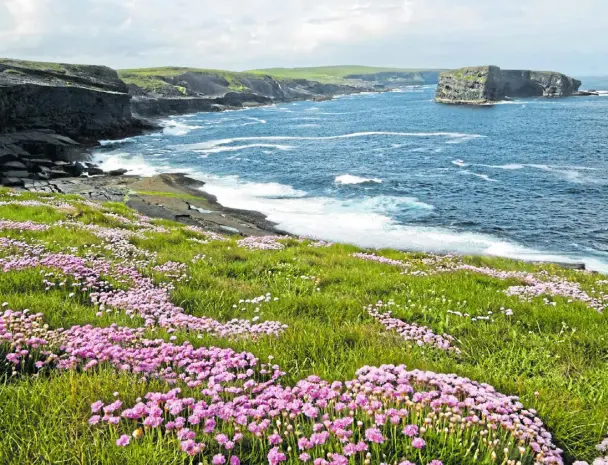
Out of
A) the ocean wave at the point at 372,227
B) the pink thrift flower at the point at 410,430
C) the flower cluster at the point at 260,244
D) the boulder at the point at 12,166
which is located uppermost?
the pink thrift flower at the point at 410,430

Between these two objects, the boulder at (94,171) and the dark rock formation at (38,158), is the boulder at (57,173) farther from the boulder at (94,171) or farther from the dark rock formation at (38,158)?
the boulder at (94,171)

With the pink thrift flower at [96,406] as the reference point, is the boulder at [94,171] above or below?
below

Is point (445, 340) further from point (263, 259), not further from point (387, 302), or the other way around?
point (263, 259)

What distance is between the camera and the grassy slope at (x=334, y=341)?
3.92m

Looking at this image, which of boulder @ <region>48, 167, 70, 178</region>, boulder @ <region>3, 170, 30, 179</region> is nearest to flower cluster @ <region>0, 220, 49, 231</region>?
boulder @ <region>3, 170, 30, 179</region>

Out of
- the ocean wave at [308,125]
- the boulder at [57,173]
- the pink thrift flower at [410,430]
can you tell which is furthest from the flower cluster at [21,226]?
the ocean wave at [308,125]

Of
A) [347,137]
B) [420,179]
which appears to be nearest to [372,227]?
[420,179]

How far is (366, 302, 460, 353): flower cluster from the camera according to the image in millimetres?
7235

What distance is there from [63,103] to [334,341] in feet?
315

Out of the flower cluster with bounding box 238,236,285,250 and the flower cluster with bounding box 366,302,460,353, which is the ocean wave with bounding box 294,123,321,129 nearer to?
the flower cluster with bounding box 238,236,285,250

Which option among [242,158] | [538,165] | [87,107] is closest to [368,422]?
[538,165]

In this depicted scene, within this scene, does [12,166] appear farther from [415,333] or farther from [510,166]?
[510,166]

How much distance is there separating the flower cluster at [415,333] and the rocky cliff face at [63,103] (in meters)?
81.9

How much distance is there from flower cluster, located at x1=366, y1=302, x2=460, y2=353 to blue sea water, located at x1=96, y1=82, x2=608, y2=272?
23.6m
